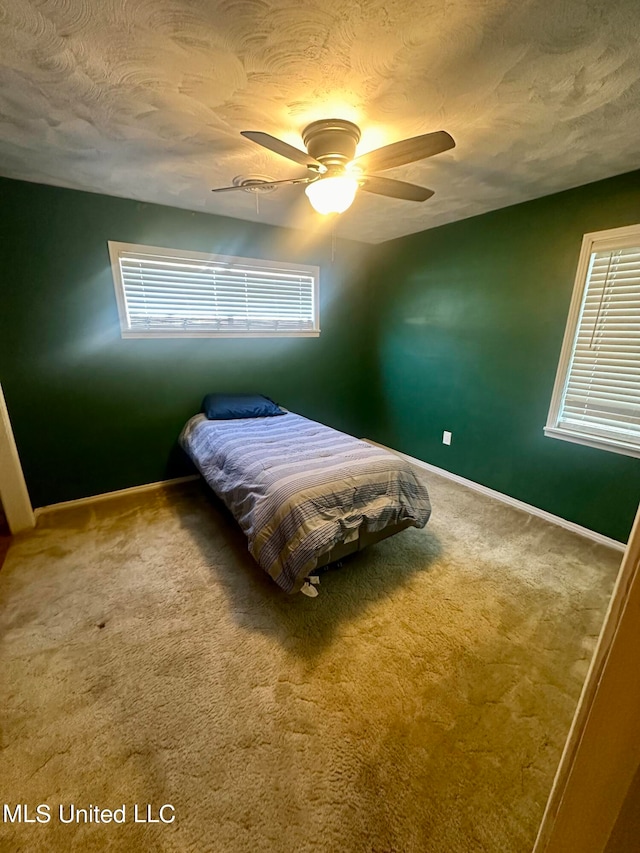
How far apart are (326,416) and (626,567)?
3.59 m

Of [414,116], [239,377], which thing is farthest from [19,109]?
[239,377]

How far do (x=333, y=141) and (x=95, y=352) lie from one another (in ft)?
7.42

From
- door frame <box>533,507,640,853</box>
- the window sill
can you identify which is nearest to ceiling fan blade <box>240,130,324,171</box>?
door frame <box>533,507,640,853</box>

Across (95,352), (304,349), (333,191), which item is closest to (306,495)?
(333,191)

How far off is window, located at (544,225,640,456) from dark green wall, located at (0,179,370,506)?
2.41m

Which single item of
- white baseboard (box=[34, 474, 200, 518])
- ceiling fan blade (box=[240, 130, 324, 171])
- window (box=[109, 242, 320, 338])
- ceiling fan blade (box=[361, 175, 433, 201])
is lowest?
white baseboard (box=[34, 474, 200, 518])

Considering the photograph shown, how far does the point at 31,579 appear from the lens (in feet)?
6.42

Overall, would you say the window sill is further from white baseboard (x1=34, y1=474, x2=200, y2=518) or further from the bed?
white baseboard (x1=34, y1=474, x2=200, y2=518)

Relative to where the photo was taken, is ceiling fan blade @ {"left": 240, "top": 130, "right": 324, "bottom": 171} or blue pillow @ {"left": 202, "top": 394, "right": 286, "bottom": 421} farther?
blue pillow @ {"left": 202, "top": 394, "right": 286, "bottom": 421}

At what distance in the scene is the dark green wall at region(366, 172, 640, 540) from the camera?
2.30 metres

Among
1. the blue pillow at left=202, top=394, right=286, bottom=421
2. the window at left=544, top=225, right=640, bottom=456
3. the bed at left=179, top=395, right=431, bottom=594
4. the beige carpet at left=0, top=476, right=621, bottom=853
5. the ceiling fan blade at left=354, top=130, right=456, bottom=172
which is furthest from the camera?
the blue pillow at left=202, top=394, right=286, bottom=421

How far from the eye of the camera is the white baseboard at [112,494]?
2.67 meters

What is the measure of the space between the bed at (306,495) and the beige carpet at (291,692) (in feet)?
1.13

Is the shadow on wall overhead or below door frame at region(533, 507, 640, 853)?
below
